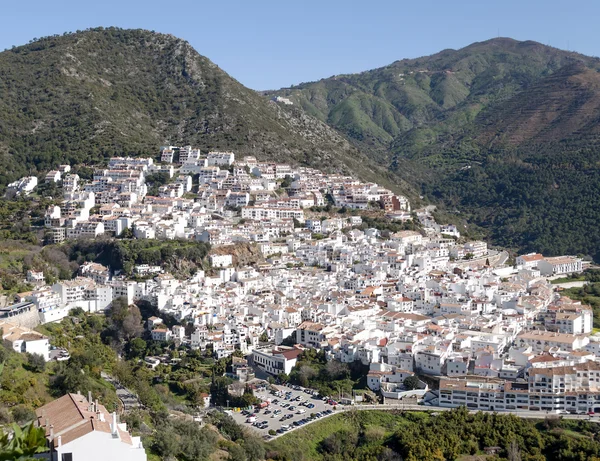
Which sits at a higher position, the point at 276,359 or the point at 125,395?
the point at 276,359

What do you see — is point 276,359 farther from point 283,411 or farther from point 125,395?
point 125,395

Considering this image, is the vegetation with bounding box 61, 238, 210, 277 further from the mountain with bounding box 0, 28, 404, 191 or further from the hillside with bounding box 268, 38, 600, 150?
the hillside with bounding box 268, 38, 600, 150

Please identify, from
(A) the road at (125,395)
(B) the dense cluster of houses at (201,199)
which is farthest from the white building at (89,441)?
(B) the dense cluster of houses at (201,199)

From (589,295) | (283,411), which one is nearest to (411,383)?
(283,411)

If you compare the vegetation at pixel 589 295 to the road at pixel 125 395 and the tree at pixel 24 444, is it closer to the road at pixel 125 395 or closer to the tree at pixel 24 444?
the road at pixel 125 395

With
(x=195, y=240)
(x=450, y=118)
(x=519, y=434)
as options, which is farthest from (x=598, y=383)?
(x=450, y=118)

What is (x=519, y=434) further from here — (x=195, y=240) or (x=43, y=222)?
(x=43, y=222)
